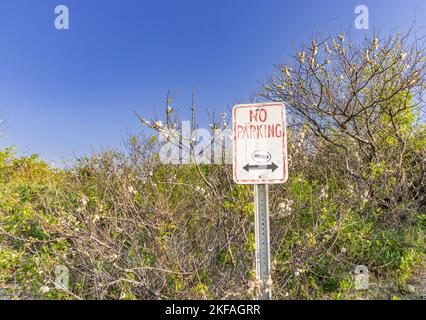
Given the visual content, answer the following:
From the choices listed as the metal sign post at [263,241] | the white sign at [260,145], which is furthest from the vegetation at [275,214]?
the white sign at [260,145]

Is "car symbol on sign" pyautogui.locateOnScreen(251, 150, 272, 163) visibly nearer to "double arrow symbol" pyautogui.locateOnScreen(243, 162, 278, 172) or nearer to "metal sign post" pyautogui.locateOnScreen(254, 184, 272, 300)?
"double arrow symbol" pyautogui.locateOnScreen(243, 162, 278, 172)

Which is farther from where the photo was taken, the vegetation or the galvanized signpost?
the vegetation

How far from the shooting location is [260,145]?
1.84m

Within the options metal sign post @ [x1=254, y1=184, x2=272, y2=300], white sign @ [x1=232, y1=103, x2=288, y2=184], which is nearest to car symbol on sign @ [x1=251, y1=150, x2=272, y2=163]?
white sign @ [x1=232, y1=103, x2=288, y2=184]

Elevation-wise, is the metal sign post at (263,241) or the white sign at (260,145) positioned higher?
the white sign at (260,145)

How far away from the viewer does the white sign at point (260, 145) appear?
182 centimetres

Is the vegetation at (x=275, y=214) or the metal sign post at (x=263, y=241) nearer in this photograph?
the metal sign post at (x=263, y=241)

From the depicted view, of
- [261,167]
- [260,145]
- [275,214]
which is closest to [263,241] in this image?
[261,167]

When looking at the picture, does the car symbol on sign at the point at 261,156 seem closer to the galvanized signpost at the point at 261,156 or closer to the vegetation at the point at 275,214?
the galvanized signpost at the point at 261,156

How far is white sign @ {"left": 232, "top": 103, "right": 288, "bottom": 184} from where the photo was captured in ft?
5.96

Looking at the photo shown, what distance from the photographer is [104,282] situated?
2.73m

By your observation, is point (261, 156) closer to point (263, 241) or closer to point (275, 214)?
point (263, 241)

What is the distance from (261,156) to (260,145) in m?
0.07
